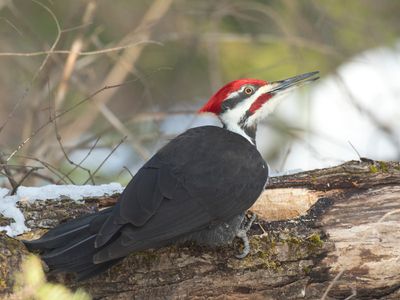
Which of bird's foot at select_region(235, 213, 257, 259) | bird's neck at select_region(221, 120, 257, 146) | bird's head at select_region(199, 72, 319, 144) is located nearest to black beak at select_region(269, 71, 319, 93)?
bird's head at select_region(199, 72, 319, 144)

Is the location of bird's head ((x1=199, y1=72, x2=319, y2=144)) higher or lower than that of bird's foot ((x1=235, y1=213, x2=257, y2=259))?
higher

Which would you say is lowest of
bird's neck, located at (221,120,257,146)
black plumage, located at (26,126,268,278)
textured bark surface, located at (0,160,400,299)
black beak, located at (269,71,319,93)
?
textured bark surface, located at (0,160,400,299)

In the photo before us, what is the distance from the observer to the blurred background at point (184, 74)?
18.2 ft

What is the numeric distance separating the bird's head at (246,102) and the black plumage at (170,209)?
1.46 feet

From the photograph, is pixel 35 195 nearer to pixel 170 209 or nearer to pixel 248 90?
pixel 170 209

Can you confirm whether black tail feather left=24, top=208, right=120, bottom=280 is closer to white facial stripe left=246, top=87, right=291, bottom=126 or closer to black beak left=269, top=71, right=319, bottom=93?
white facial stripe left=246, top=87, right=291, bottom=126

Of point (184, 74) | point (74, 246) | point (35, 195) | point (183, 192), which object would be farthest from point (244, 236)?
point (184, 74)

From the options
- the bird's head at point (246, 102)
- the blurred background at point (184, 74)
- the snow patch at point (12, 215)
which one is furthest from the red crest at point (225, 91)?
the snow patch at point (12, 215)

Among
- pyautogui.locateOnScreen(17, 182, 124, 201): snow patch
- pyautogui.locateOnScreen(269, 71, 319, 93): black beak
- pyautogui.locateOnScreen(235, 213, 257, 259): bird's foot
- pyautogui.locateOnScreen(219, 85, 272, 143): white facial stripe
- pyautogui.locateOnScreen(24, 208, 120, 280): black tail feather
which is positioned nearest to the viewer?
pyautogui.locateOnScreen(24, 208, 120, 280): black tail feather

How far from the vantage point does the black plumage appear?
361 centimetres

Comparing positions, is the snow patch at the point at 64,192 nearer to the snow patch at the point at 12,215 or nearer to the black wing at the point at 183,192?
the snow patch at the point at 12,215

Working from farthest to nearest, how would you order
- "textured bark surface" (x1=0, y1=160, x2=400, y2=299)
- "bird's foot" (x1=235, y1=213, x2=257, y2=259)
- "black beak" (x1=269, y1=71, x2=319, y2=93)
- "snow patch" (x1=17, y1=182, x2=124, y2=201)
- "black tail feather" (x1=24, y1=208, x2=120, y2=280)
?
1. "black beak" (x1=269, y1=71, x2=319, y2=93)
2. "snow patch" (x1=17, y1=182, x2=124, y2=201)
3. "bird's foot" (x1=235, y1=213, x2=257, y2=259)
4. "textured bark surface" (x1=0, y1=160, x2=400, y2=299)
5. "black tail feather" (x1=24, y1=208, x2=120, y2=280)

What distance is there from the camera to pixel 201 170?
155 inches

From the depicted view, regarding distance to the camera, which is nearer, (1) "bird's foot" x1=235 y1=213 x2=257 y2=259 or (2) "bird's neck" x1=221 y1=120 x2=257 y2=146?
(1) "bird's foot" x1=235 y1=213 x2=257 y2=259
